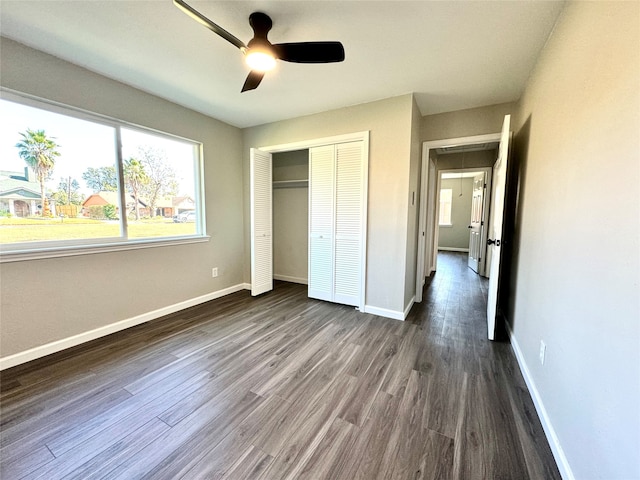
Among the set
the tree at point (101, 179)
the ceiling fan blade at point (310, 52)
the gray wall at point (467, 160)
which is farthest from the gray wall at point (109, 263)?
the gray wall at point (467, 160)

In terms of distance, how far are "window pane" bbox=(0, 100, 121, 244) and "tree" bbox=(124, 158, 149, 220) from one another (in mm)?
135

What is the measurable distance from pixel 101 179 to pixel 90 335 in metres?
1.53

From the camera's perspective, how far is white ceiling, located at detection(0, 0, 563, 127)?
1636 millimetres

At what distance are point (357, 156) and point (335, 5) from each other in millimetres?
1655

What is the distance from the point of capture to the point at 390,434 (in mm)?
1470

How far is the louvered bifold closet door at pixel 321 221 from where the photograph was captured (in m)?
3.40

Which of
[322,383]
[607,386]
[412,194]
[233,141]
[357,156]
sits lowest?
[322,383]

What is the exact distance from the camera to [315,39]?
1.94m

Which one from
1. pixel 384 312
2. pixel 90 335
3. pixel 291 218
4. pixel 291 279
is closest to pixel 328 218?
pixel 291 218

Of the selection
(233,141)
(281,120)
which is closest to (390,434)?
(281,120)

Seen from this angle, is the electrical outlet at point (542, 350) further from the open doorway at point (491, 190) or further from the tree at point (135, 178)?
the tree at point (135, 178)

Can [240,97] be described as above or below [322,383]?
above

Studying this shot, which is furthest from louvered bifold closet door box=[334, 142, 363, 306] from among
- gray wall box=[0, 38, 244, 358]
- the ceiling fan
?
gray wall box=[0, 38, 244, 358]

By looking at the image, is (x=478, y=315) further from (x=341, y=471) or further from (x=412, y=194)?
(x=341, y=471)
